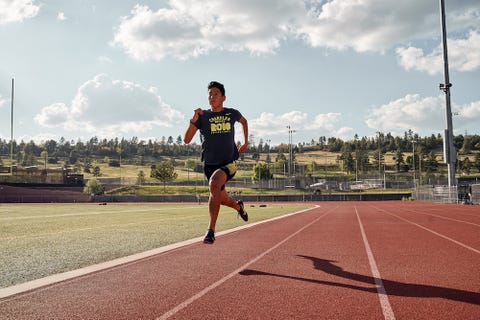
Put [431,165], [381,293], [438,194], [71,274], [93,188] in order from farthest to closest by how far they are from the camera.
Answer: [431,165], [93,188], [438,194], [71,274], [381,293]

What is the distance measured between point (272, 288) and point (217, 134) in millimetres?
2811

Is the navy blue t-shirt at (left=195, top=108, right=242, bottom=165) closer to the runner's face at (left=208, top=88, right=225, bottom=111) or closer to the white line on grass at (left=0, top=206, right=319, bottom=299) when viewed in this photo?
the runner's face at (left=208, top=88, right=225, bottom=111)

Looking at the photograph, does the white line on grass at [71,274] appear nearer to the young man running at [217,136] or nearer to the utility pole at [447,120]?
the young man running at [217,136]

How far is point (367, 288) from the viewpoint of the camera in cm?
430

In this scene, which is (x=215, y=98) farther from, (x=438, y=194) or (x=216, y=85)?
(x=438, y=194)

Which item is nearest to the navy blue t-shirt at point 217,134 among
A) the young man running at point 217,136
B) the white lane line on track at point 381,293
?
the young man running at point 217,136

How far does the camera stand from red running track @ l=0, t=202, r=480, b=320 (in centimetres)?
349

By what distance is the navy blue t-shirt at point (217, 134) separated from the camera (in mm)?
6316

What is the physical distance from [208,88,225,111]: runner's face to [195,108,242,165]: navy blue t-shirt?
11cm

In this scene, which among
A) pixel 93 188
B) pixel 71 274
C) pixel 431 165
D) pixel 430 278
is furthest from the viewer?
pixel 431 165

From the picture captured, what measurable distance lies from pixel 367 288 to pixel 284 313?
1.34 metres

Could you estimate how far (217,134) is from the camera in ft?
20.8

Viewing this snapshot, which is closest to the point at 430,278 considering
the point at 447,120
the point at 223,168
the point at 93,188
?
the point at 223,168

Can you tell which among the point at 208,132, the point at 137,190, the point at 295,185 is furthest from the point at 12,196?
the point at 208,132
